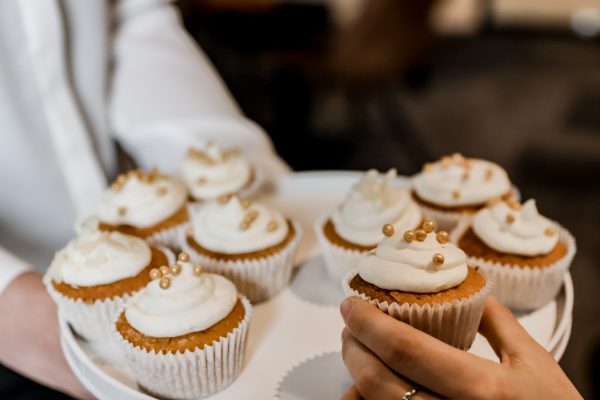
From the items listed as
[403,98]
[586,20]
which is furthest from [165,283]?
[586,20]

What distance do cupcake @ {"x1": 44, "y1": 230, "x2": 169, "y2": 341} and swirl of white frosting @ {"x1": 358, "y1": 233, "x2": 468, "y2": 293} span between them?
563 millimetres

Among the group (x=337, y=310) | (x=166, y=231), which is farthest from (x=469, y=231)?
(x=166, y=231)

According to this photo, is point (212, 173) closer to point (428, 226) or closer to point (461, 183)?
point (461, 183)

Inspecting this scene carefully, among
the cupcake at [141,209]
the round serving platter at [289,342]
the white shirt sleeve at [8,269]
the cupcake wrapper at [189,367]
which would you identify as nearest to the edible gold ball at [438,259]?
the round serving platter at [289,342]

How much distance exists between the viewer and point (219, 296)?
1329 millimetres

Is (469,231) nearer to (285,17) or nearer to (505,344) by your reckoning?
(505,344)

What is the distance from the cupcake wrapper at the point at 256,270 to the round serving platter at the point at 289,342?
0.11 feet

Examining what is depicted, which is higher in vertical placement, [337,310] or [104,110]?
[104,110]

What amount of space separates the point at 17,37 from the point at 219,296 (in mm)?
979

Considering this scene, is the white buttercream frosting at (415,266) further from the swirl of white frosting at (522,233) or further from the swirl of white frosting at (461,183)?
the swirl of white frosting at (461,183)

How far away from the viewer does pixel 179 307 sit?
1266 mm

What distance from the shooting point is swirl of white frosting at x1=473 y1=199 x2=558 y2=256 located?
150 centimetres

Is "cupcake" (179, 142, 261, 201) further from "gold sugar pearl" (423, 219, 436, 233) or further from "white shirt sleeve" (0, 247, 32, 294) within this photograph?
"gold sugar pearl" (423, 219, 436, 233)

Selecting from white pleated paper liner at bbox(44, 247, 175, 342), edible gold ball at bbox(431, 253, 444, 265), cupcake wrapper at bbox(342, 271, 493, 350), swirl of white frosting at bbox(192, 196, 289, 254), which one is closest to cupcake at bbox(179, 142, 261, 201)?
swirl of white frosting at bbox(192, 196, 289, 254)
